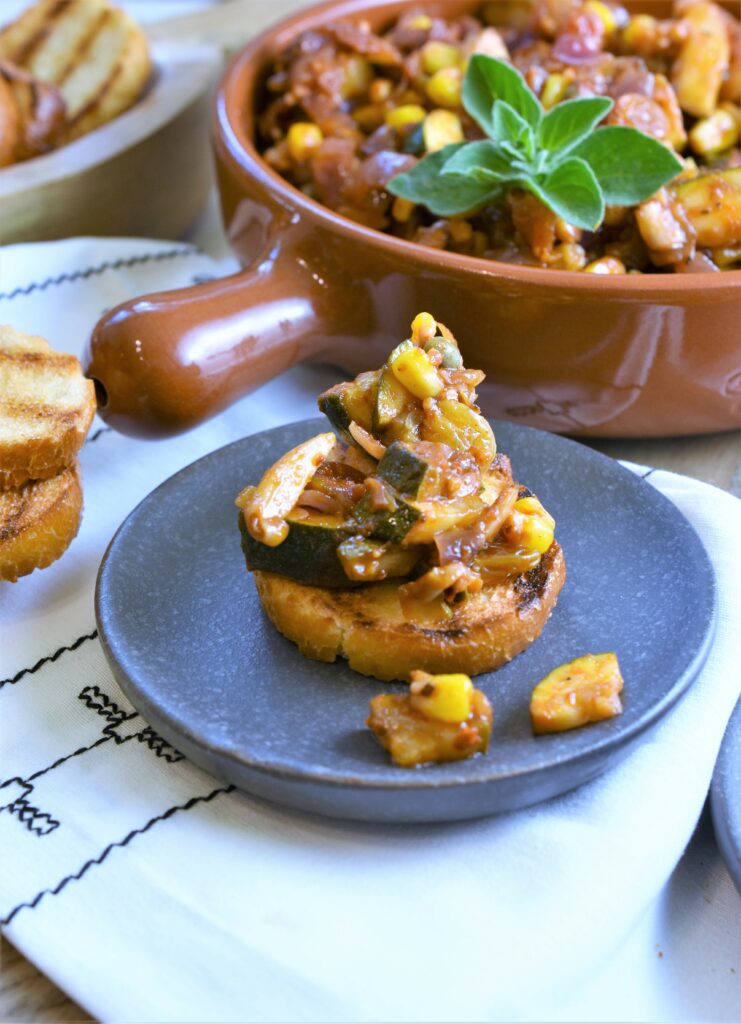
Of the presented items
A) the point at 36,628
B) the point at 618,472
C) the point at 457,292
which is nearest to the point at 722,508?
the point at 618,472

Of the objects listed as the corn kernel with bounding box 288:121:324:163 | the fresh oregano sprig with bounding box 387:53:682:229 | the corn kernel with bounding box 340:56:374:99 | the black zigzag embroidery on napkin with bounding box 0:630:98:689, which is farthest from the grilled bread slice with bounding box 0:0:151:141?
the black zigzag embroidery on napkin with bounding box 0:630:98:689

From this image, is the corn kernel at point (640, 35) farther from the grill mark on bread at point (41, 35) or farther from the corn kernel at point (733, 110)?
the grill mark on bread at point (41, 35)

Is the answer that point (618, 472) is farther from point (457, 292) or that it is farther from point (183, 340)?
point (183, 340)

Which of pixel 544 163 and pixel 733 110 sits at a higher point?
pixel 544 163

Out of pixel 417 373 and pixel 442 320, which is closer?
pixel 417 373

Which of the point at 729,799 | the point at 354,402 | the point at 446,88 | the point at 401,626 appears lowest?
the point at 729,799

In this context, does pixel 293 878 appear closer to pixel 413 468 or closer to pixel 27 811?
pixel 27 811

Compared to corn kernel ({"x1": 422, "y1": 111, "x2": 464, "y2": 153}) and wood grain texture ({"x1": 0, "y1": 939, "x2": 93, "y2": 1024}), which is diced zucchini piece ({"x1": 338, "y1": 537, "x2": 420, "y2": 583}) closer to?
wood grain texture ({"x1": 0, "y1": 939, "x2": 93, "y2": 1024})

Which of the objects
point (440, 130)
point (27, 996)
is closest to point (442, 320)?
point (440, 130)
